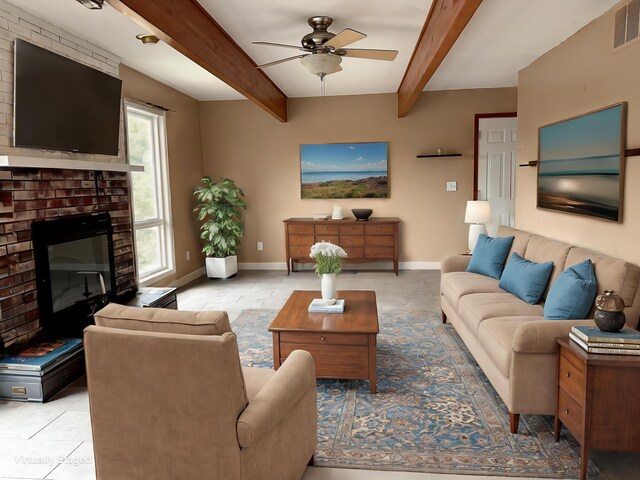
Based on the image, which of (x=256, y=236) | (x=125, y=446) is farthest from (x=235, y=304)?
(x=125, y=446)

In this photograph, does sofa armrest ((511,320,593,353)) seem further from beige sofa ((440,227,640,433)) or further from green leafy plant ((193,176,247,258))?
green leafy plant ((193,176,247,258))

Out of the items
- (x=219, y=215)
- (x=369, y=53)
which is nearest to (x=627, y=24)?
(x=369, y=53)

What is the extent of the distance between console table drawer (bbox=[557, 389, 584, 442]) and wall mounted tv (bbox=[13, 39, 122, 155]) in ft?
12.2

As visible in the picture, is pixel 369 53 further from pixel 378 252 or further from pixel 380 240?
pixel 378 252

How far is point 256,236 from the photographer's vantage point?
7.15 m

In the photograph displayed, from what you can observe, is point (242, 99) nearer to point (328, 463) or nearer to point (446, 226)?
point (446, 226)

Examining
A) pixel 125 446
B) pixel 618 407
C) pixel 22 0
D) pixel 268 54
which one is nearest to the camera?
pixel 125 446

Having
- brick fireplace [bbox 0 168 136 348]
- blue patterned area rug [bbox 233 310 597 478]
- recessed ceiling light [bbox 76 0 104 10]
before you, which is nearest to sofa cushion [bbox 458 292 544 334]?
blue patterned area rug [bbox 233 310 597 478]

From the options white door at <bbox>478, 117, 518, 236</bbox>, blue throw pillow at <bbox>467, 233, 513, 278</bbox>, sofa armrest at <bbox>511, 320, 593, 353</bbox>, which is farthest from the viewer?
white door at <bbox>478, 117, 518, 236</bbox>

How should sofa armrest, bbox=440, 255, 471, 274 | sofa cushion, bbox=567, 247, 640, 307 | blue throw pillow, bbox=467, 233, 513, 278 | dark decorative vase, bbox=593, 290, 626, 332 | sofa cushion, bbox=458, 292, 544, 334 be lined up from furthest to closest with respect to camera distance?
sofa armrest, bbox=440, 255, 471, 274 → blue throw pillow, bbox=467, 233, 513, 278 → sofa cushion, bbox=458, 292, 544, 334 → sofa cushion, bbox=567, 247, 640, 307 → dark decorative vase, bbox=593, 290, 626, 332

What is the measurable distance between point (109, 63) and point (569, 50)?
4096mm

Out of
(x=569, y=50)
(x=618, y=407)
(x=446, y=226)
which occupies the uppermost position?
(x=569, y=50)

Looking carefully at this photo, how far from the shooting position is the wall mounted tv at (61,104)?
10.5 feet

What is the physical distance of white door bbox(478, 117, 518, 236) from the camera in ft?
21.5
